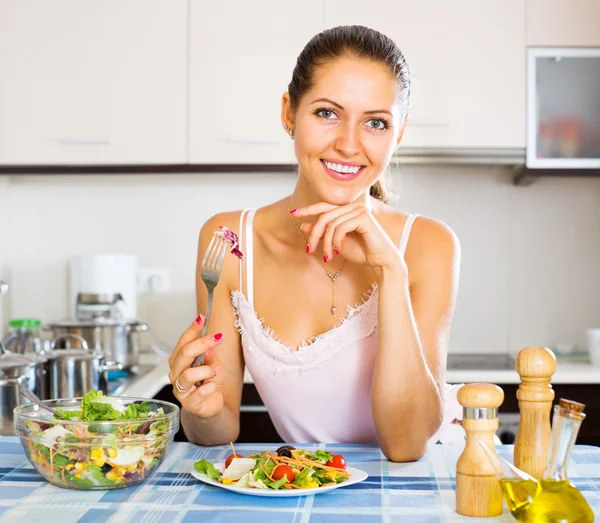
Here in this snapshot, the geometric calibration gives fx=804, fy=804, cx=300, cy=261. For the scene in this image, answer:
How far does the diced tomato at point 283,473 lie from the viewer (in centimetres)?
97

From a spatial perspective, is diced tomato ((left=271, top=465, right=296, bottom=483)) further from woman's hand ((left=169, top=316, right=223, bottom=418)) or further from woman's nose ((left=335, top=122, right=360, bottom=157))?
woman's nose ((left=335, top=122, right=360, bottom=157))

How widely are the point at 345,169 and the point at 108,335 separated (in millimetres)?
1335

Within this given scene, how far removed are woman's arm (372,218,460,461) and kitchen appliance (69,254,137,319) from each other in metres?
1.55

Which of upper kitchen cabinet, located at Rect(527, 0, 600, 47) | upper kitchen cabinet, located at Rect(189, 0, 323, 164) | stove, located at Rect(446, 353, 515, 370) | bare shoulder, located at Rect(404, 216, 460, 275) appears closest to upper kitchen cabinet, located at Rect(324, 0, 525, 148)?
upper kitchen cabinet, located at Rect(527, 0, 600, 47)

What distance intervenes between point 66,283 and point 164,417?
6.74 ft

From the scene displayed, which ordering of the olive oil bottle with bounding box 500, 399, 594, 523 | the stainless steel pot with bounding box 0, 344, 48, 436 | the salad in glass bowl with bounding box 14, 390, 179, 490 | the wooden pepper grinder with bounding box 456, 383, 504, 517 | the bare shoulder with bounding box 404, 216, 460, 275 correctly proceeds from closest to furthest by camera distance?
the olive oil bottle with bounding box 500, 399, 594, 523
the wooden pepper grinder with bounding box 456, 383, 504, 517
the salad in glass bowl with bounding box 14, 390, 179, 490
the bare shoulder with bounding box 404, 216, 460, 275
the stainless steel pot with bounding box 0, 344, 48, 436

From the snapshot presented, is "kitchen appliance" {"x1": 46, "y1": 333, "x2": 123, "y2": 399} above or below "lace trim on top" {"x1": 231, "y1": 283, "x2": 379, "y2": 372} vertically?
below

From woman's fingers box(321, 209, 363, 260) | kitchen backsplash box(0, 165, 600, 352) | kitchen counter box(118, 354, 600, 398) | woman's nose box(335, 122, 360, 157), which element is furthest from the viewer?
kitchen backsplash box(0, 165, 600, 352)

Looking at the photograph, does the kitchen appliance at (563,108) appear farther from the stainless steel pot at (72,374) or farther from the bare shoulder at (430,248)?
the stainless steel pot at (72,374)

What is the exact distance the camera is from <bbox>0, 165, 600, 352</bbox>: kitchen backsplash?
292 cm

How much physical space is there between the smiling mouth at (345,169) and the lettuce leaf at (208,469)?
0.54 meters

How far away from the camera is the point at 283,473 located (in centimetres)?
97

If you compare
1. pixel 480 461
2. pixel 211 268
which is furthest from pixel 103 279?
pixel 480 461

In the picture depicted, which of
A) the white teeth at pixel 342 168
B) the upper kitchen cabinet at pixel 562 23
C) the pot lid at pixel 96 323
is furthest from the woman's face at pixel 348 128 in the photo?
the upper kitchen cabinet at pixel 562 23
